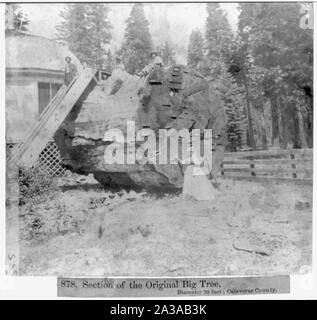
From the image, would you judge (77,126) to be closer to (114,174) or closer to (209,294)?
(114,174)

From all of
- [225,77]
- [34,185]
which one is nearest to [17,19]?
[34,185]

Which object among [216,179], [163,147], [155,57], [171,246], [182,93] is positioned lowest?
[171,246]

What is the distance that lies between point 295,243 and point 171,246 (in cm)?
134

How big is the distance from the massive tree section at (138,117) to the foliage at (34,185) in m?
0.30

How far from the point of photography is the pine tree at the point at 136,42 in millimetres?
5344

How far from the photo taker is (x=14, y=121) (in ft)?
17.7

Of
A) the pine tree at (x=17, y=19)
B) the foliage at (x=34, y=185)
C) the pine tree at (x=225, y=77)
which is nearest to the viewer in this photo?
the pine tree at (x=17, y=19)

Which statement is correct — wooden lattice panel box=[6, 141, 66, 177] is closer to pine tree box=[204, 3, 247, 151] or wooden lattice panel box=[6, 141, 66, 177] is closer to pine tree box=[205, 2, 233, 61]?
pine tree box=[204, 3, 247, 151]

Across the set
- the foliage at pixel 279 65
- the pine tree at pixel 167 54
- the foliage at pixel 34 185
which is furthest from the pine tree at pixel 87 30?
the foliage at pixel 279 65

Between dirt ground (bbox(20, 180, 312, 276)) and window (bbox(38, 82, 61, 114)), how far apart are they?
3.24 feet

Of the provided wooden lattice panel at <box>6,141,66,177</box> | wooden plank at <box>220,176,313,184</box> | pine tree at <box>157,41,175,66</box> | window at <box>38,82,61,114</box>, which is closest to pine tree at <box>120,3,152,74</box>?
pine tree at <box>157,41,175,66</box>

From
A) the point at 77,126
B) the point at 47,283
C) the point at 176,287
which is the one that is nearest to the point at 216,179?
the point at 176,287

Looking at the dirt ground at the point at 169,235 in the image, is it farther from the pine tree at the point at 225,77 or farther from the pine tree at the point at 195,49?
the pine tree at the point at 195,49

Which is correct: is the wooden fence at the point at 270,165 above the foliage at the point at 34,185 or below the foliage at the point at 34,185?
above
